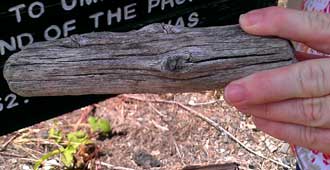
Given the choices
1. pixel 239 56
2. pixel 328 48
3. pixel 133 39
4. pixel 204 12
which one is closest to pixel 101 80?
pixel 133 39

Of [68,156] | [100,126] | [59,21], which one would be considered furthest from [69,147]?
[59,21]

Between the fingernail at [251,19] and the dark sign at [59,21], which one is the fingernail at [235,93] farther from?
the dark sign at [59,21]

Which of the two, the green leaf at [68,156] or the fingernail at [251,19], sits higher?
the fingernail at [251,19]

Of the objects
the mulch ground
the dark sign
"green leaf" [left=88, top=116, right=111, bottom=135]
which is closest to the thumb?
the dark sign

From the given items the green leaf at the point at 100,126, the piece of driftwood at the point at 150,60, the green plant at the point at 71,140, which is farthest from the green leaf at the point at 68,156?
the piece of driftwood at the point at 150,60

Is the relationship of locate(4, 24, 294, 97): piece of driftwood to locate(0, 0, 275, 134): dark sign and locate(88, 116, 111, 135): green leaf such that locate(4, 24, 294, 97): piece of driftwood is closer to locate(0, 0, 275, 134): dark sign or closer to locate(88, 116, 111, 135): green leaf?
locate(0, 0, 275, 134): dark sign

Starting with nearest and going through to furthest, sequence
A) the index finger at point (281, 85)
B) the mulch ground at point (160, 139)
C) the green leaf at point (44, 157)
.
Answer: the index finger at point (281, 85), the green leaf at point (44, 157), the mulch ground at point (160, 139)

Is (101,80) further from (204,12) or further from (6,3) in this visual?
(204,12)
